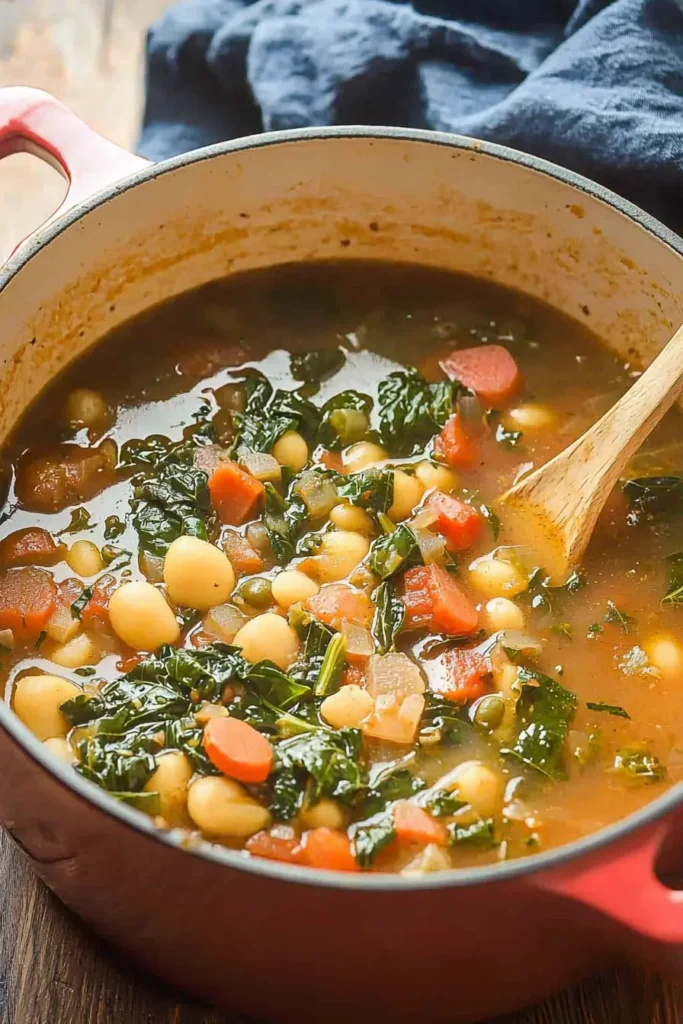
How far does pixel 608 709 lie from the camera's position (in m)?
2.40

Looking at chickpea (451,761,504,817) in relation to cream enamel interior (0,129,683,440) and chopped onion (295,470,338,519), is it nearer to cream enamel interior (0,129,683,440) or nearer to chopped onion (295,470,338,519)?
chopped onion (295,470,338,519)

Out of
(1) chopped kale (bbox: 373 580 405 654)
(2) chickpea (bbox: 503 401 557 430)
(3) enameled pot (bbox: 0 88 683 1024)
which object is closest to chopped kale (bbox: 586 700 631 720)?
(1) chopped kale (bbox: 373 580 405 654)

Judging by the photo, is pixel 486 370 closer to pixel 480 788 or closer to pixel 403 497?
pixel 403 497

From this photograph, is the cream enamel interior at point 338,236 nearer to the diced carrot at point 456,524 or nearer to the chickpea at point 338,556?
the diced carrot at point 456,524

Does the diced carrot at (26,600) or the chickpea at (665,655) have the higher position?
the diced carrot at (26,600)

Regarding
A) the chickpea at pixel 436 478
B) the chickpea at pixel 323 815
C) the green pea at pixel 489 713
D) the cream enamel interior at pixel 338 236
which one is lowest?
the green pea at pixel 489 713

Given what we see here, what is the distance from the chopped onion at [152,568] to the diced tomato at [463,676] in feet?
2.15

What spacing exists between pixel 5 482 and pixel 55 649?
Answer: 1.57 ft

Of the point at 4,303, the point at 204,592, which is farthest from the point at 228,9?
the point at 204,592

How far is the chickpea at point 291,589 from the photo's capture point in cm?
249

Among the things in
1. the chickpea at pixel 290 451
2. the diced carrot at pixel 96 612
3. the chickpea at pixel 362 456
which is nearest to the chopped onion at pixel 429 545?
the chickpea at pixel 362 456

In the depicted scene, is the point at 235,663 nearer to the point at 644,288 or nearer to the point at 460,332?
the point at 460,332

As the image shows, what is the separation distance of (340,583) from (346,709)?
0.38 m

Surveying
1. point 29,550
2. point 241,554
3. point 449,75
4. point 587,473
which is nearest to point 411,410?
point 587,473
